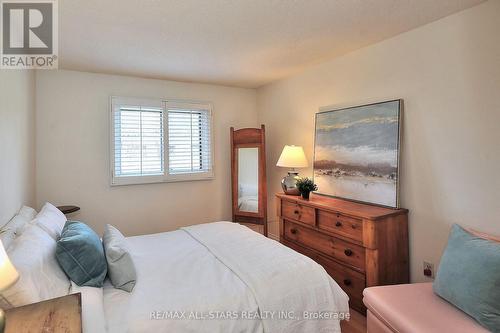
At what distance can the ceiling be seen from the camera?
1.92 metres

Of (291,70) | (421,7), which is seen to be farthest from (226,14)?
(291,70)

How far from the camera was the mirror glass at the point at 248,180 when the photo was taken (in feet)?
13.0

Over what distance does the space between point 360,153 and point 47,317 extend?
262 centimetres

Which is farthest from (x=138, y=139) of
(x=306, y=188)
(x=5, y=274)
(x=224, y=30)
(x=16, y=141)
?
(x=5, y=274)

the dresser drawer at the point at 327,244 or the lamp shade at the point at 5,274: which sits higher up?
the lamp shade at the point at 5,274

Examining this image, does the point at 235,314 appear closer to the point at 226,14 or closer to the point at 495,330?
the point at 495,330

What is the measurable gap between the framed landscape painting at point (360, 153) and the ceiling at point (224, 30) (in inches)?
27.2

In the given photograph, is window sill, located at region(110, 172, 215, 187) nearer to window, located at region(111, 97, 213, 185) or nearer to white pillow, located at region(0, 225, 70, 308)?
window, located at region(111, 97, 213, 185)

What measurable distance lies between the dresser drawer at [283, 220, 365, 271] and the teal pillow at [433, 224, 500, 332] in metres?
0.69

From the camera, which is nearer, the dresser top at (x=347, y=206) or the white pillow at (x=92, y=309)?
the white pillow at (x=92, y=309)

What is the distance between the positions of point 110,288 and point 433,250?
7.95 feet

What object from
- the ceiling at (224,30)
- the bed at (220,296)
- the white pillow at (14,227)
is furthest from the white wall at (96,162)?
the bed at (220,296)

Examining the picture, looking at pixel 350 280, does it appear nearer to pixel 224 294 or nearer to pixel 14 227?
pixel 224 294

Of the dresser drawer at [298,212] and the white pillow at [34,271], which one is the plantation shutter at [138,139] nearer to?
the dresser drawer at [298,212]
